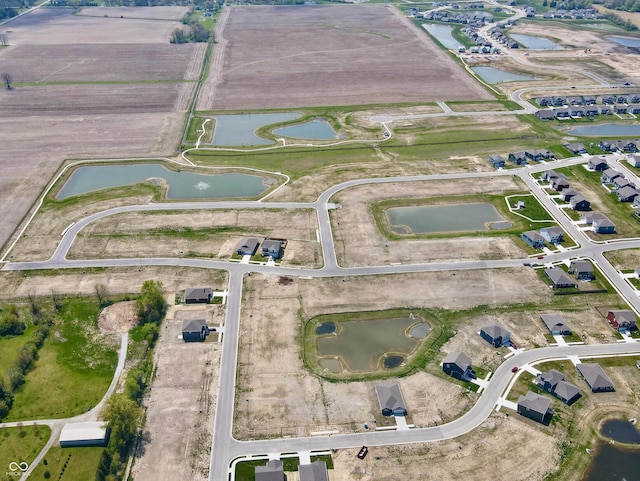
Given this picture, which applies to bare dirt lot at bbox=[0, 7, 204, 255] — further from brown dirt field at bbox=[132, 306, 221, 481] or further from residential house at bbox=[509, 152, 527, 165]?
residential house at bbox=[509, 152, 527, 165]

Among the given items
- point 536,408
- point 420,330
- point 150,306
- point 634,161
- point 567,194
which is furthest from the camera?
point 634,161

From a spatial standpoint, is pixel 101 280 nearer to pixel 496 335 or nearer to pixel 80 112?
pixel 496 335

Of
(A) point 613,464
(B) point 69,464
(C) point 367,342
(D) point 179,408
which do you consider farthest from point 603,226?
(B) point 69,464

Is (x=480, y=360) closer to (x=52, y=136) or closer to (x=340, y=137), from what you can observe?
(x=340, y=137)

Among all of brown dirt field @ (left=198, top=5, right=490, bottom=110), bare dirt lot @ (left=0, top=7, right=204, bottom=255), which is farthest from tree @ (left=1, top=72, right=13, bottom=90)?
brown dirt field @ (left=198, top=5, right=490, bottom=110)

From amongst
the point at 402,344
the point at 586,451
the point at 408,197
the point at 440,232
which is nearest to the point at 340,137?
the point at 408,197
